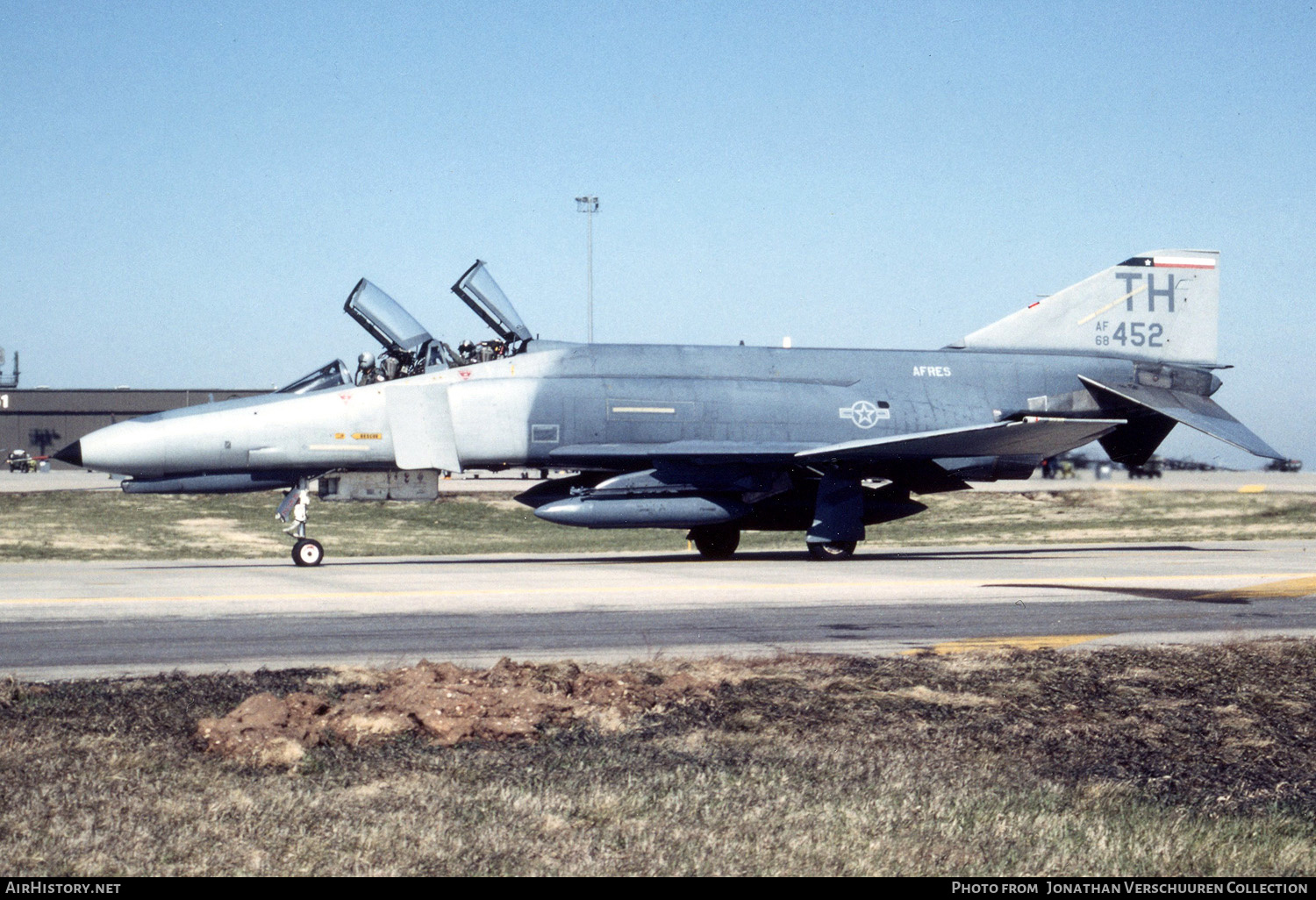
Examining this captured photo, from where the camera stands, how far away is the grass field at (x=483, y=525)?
89.5ft

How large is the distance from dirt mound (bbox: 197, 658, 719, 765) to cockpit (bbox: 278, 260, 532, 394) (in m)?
11.7

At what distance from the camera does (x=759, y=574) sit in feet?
56.6

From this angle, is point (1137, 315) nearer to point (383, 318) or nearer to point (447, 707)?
point (383, 318)

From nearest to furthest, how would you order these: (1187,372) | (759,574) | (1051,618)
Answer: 1. (1051,618)
2. (759,574)
3. (1187,372)

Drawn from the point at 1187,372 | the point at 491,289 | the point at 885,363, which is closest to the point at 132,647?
the point at 491,289

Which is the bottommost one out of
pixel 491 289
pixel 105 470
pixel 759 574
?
pixel 759 574

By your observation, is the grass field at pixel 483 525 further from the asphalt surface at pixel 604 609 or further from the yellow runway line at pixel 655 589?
the yellow runway line at pixel 655 589

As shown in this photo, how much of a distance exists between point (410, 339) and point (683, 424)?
184 inches

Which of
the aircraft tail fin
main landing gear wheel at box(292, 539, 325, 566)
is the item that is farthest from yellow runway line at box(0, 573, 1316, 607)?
the aircraft tail fin

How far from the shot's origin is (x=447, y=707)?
6984 mm

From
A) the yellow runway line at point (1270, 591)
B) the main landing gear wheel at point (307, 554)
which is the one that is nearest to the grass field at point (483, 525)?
the main landing gear wheel at point (307, 554)

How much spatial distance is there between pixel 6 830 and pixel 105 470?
14481mm

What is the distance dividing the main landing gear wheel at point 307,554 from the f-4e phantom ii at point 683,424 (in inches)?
1.6
